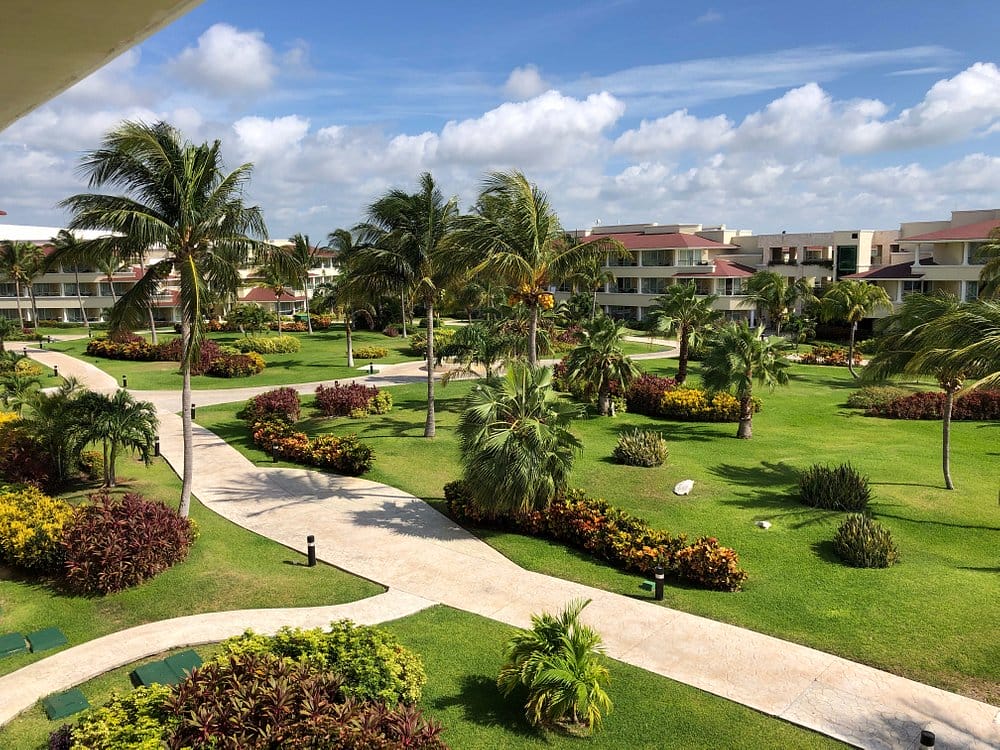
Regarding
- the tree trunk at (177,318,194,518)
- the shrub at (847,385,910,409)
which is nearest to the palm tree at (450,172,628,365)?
the tree trunk at (177,318,194,518)

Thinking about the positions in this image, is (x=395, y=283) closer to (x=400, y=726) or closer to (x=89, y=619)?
(x=89, y=619)

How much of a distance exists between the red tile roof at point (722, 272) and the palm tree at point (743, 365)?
38.7m

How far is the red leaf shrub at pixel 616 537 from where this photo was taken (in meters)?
14.2

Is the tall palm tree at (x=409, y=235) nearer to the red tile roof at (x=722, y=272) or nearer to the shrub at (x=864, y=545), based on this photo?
the shrub at (x=864, y=545)

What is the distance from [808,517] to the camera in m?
17.7

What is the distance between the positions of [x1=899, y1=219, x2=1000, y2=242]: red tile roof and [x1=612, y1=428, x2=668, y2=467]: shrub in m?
38.4

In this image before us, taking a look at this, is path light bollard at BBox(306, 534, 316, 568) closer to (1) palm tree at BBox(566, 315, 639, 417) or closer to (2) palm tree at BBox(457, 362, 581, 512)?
(2) palm tree at BBox(457, 362, 581, 512)

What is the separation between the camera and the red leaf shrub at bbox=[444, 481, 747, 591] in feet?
46.8

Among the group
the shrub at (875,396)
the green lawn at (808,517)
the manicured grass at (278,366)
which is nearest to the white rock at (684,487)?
the green lawn at (808,517)

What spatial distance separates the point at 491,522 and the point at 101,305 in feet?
214

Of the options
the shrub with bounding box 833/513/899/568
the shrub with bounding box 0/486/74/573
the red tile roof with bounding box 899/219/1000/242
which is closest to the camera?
the shrub with bounding box 0/486/74/573

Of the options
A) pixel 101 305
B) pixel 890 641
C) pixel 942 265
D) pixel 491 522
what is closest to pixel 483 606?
pixel 491 522

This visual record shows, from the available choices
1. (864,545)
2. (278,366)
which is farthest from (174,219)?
(278,366)

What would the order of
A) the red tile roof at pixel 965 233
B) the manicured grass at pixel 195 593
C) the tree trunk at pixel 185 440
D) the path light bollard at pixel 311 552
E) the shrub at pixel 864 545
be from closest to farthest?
the manicured grass at pixel 195 593 < the shrub at pixel 864 545 < the path light bollard at pixel 311 552 < the tree trunk at pixel 185 440 < the red tile roof at pixel 965 233
